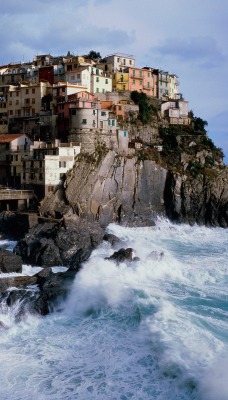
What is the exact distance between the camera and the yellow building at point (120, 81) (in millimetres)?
77562

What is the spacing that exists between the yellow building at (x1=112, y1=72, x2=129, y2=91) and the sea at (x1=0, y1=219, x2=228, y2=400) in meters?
40.7

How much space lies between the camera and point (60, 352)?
2805 centimetres

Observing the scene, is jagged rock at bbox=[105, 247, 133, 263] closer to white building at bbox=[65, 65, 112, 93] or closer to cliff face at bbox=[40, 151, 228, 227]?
cliff face at bbox=[40, 151, 228, 227]

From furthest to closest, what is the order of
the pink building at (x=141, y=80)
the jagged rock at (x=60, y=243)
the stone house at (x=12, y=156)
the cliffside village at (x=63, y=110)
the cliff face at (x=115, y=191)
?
the pink building at (x=141, y=80), the stone house at (x=12, y=156), the cliffside village at (x=63, y=110), the cliff face at (x=115, y=191), the jagged rock at (x=60, y=243)

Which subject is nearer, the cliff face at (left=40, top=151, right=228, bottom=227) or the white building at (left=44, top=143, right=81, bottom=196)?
the cliff face at (left=40, top=151, right=228, bottom=227)

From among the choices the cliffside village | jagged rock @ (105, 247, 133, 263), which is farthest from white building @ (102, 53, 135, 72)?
jagged rock @ (105, 247, 133, 263)

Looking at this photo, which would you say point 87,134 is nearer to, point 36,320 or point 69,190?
point 69,190

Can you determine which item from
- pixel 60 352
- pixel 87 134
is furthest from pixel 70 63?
pixel 60 352

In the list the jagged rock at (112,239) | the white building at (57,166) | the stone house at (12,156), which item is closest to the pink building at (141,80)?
the stone house at (12,156)

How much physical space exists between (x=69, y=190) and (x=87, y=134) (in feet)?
28.4

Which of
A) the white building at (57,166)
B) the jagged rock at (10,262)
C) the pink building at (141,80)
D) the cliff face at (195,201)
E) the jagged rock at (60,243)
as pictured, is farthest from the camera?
the pink building at (141,80)

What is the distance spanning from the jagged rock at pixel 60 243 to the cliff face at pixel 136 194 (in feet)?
15.4

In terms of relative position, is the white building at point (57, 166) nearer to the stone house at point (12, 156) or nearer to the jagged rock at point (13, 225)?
the jagged rock at point (13, 225)

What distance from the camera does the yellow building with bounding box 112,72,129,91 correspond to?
77562 mm
